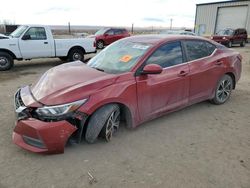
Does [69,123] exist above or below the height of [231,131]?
above

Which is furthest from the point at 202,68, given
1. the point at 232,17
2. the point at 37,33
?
the point at 232,17

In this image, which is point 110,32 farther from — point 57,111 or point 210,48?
point 57,111

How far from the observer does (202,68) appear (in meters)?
4.63

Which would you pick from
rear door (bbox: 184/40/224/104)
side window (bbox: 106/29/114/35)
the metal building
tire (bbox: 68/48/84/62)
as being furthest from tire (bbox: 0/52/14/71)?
the metal building

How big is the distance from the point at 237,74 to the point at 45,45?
24.5ft

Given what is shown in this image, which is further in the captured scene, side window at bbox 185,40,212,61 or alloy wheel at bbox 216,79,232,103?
alloy wheel at bbox 216,79,232,103

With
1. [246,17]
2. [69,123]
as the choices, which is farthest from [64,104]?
[246,17]

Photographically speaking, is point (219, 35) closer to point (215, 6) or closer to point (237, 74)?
point (215, 6)

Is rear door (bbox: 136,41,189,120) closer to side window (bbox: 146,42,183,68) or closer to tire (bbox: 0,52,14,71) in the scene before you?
side window (bbox: 146,42,183,68)

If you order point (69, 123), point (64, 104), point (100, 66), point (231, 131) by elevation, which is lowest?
point (231, 131)

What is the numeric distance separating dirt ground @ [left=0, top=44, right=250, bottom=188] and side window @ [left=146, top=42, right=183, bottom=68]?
1.10m

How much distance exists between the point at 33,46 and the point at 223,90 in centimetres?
753

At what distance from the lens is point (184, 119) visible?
458 centimetres

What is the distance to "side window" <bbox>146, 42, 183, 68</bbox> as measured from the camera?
4.00 m
